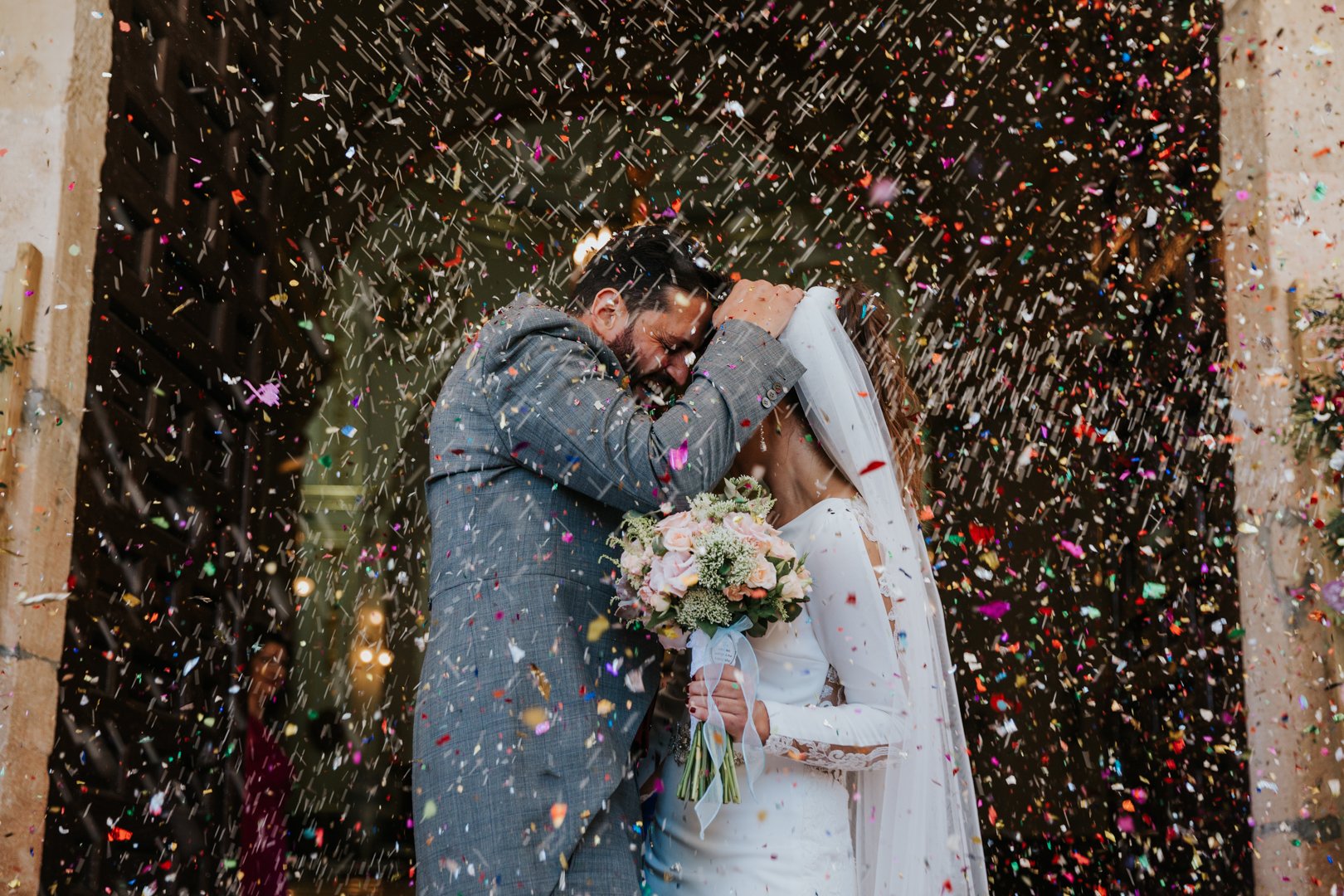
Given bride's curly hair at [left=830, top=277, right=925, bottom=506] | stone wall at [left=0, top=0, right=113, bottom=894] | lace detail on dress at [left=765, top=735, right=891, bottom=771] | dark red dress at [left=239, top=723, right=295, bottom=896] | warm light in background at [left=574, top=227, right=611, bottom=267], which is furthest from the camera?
warm light in background at [left=574, top=227, right=611, bottom=267]

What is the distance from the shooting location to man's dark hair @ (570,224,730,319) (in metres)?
2.41

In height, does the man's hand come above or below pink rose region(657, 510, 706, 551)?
above

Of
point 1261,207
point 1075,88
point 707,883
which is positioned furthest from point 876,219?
point 707,883

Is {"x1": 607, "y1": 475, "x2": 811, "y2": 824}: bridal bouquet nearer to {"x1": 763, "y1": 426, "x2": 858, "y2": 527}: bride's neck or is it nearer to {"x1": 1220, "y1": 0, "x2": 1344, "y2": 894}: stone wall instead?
{"x1": 763, "y1": 426, "x2": 858, "y2": 527}: bride's neck

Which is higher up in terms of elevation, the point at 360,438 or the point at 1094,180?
the point at 1094,180

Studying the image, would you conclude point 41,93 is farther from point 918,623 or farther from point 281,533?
point 918,623

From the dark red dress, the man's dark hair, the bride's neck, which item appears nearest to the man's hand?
the man's dark hair

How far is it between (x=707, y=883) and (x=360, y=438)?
21.4 feet

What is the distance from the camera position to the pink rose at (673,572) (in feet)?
6.51

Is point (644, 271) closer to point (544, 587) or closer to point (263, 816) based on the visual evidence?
point (544, 587)

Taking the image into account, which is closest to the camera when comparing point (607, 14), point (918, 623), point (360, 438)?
point (918, 623)

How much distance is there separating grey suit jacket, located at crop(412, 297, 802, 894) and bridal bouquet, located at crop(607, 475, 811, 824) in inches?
2.9

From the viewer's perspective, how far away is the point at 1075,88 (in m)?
4.68

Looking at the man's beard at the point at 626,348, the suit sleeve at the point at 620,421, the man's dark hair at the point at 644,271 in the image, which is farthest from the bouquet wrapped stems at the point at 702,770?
the man's dark hair at the point at 644,271
